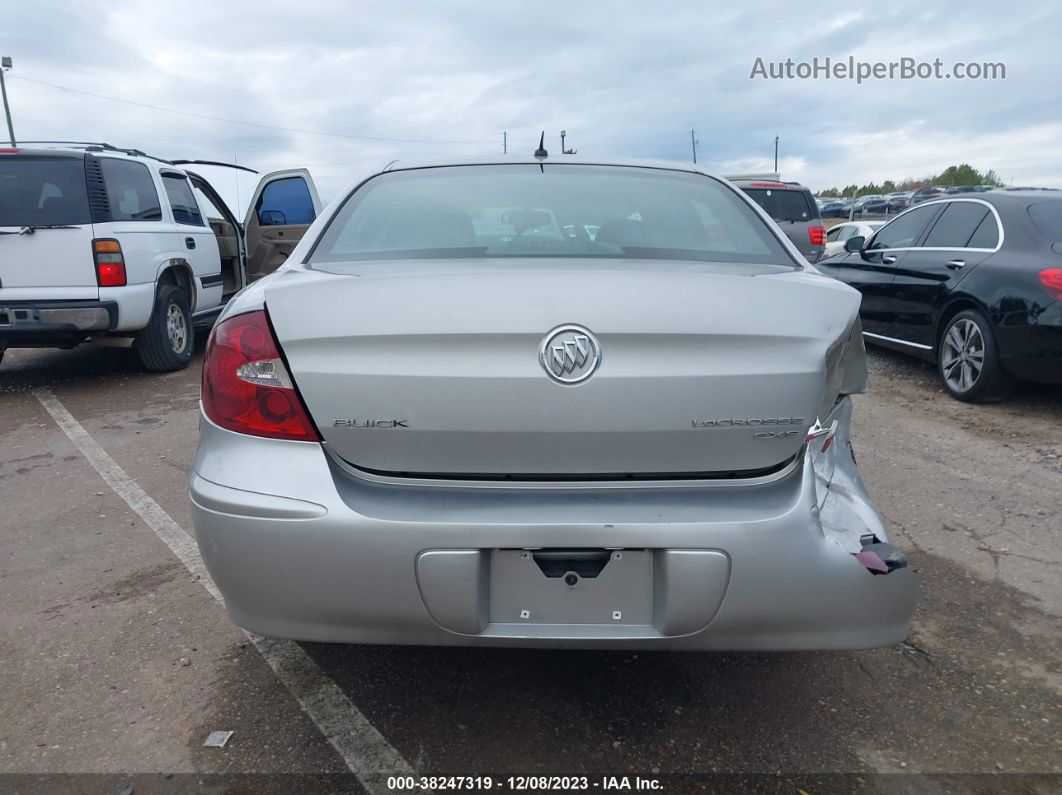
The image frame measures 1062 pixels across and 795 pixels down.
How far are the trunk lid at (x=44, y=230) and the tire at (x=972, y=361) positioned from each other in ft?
20.1

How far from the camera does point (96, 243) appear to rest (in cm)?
590

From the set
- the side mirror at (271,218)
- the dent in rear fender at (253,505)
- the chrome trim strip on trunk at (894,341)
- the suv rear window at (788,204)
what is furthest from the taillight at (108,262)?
the suv rear window at (788,204)

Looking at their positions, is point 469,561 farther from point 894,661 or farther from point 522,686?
point 894,661

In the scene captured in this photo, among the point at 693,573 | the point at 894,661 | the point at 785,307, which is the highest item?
the point at 785,307

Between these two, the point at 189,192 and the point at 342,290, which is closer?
the point at 342,290

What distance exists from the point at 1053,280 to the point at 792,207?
666 centimetres

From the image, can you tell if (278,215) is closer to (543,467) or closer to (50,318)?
(50,318)

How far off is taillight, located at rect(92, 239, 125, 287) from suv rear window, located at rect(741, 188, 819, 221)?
813 centimetres

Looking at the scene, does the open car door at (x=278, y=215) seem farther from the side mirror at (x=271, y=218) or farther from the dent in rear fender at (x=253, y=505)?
the dent in rear fender at (x=253, y=505)

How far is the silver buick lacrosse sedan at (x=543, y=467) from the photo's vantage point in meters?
1.75

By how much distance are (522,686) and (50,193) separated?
545cm

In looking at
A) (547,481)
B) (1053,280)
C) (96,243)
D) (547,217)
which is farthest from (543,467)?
(96,243)

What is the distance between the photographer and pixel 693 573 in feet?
5.71

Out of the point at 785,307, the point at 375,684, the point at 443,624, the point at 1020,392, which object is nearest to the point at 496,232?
the point at 785,307
